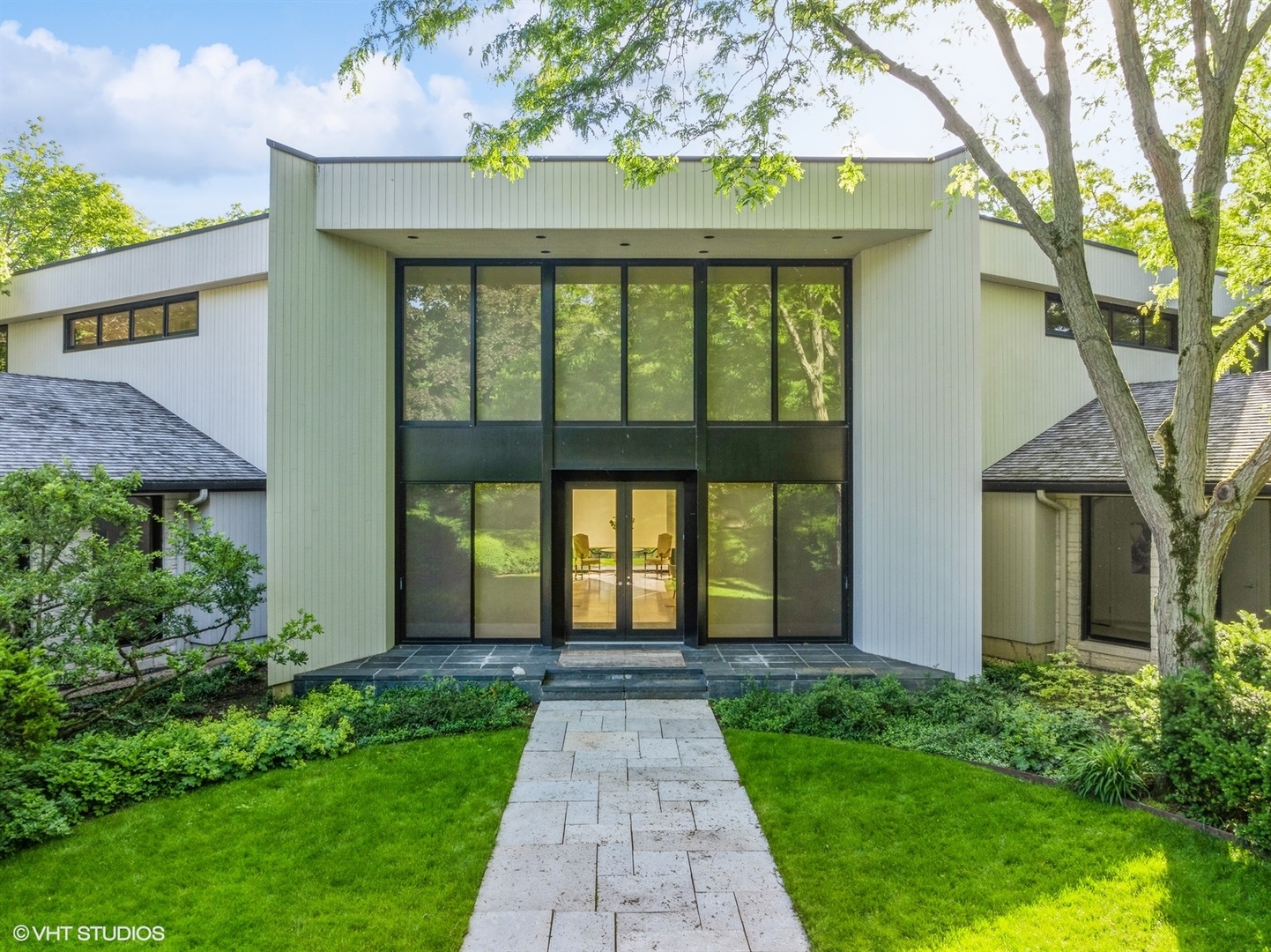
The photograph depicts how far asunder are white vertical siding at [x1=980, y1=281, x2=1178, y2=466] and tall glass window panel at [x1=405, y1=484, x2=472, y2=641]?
25.4 feet

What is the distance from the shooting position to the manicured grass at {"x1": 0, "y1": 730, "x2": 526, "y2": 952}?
3553 millimetres

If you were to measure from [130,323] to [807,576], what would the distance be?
38.1 feet

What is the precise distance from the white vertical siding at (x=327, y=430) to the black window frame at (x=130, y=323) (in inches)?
133

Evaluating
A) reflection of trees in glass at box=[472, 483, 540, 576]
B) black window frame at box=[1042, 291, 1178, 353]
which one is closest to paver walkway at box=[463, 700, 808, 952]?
reflection of trees in glass at box=[472, 483, 540, 576]

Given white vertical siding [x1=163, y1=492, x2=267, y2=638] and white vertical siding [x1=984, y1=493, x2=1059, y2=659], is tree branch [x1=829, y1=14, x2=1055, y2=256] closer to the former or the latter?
white vertical siding [x1=984, y1=493, x2=1059, y2=659]

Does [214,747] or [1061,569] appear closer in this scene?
[214,747]

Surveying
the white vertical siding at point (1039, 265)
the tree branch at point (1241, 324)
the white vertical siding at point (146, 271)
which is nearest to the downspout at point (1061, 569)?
the white vertical siding at point (1039, 265)

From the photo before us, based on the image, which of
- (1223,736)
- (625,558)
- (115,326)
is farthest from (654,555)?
(115,326)

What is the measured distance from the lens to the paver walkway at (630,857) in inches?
139

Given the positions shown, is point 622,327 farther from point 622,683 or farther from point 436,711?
point 436,711

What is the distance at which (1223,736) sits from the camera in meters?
4.50

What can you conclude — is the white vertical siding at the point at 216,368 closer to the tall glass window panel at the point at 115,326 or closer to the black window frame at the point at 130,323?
the black window frame at the point at 130,323

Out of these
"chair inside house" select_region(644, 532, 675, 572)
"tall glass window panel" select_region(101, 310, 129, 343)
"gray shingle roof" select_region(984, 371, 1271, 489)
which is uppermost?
"tall glass window panel" select_region(101, 310, 129, 343)

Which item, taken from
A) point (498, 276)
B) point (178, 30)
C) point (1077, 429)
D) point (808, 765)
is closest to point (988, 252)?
point (1077, 429)
